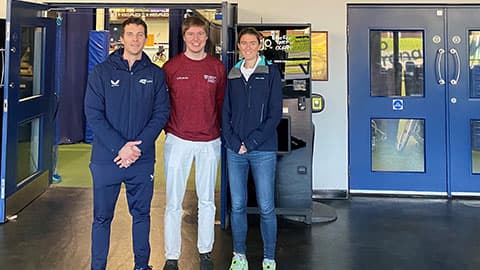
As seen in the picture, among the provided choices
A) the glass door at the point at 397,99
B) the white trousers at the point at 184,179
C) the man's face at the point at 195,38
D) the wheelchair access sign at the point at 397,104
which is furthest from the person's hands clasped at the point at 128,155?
the wheelchair access sign at the point at 397,104

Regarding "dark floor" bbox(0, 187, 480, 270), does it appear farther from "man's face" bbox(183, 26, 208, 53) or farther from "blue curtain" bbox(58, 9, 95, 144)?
"blue curtain" bbox(58, 9, 95, 144)

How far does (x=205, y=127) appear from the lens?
291 centimetres

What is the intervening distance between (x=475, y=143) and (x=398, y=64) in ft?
3.58

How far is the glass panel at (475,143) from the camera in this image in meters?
5.01

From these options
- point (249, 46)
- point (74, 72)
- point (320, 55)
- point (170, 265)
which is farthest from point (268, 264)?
point (74, 72)

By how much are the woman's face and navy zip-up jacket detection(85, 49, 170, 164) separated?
1.69 feet

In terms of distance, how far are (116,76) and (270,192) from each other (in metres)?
1.08

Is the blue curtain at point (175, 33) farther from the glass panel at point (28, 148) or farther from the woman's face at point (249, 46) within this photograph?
the woman's face at point (249, 46)

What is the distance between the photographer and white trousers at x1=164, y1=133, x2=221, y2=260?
290 centimetres

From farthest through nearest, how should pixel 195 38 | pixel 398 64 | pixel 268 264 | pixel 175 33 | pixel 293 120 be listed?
pixel 175 33
pixel 398 64
pixel 293 120
pixel 268 264
pixel 195 38

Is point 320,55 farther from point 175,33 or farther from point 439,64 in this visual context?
point 175,33

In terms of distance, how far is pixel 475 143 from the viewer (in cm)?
503

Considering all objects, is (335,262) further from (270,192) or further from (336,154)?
(336,154)

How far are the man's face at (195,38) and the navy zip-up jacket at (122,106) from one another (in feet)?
0.85
